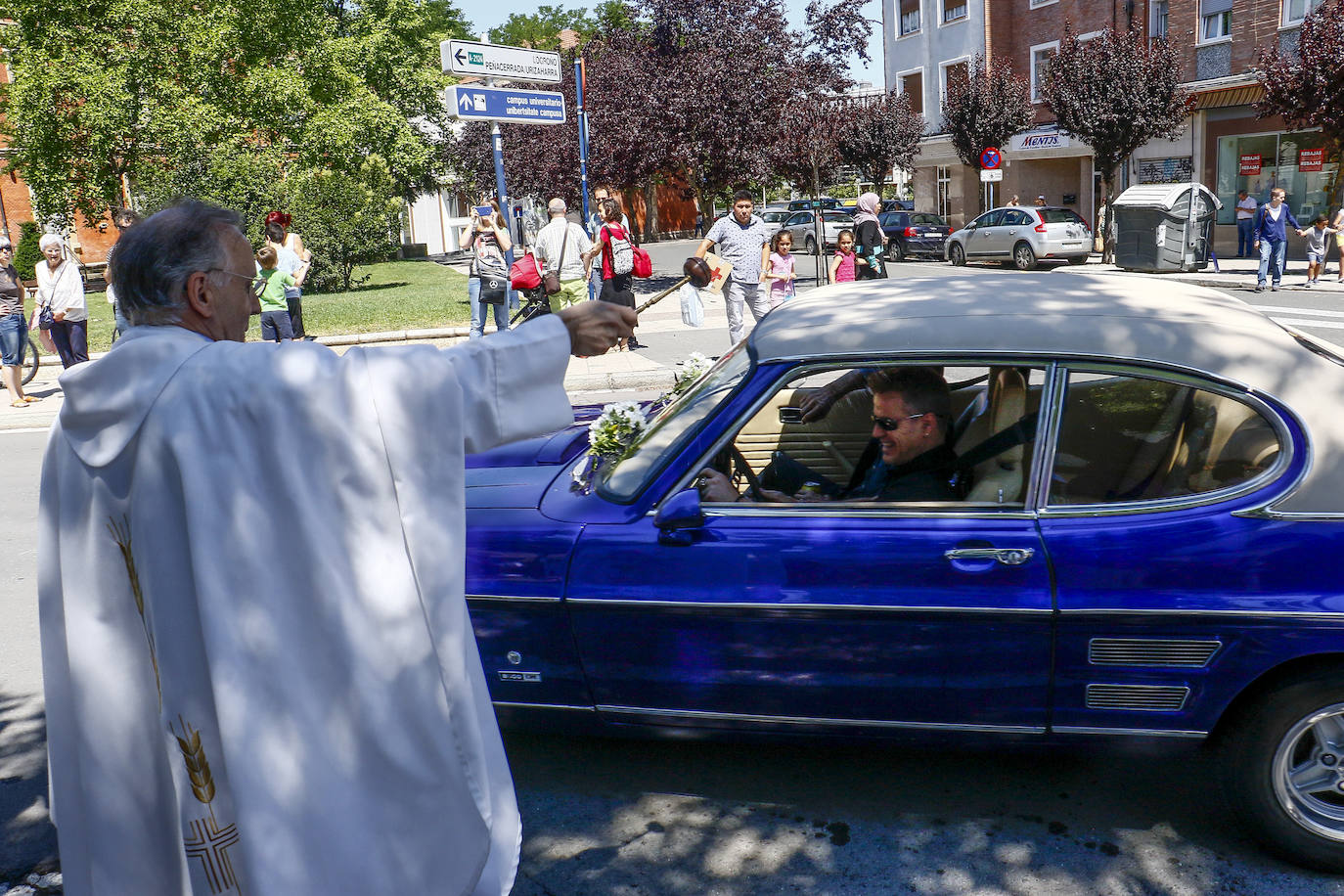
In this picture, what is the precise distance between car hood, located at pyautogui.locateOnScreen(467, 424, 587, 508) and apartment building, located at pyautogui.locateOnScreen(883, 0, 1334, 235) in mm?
27617

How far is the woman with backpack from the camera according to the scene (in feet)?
44.3

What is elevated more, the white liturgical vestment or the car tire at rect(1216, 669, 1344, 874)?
the white liturgical vestment

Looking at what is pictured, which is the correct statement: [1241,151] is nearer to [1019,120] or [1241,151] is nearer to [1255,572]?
[1019,120]

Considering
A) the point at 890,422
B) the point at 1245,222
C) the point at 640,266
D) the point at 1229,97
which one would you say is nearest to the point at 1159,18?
the point at 1229,97

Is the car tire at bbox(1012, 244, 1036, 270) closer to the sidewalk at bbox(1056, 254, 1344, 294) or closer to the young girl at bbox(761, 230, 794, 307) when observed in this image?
the sidewalk at bbox(1056, 254, 1344, 294)

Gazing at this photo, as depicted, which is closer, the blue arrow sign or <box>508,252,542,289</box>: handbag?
the blue arrow sign

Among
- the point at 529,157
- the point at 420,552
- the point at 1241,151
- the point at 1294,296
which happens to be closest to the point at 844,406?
the point at 420,552

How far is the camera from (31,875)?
3432 millimetres

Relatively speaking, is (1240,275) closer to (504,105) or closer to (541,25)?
(504,105)

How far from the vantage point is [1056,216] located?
27.6 meters

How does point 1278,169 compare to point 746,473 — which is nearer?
point 746,473

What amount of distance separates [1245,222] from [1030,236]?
515 cm

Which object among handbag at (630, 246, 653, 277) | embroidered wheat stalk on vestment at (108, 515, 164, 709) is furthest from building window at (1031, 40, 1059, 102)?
embroidered wheat stalk on vestment at (108, 515, 164, 709)

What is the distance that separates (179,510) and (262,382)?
245mm
